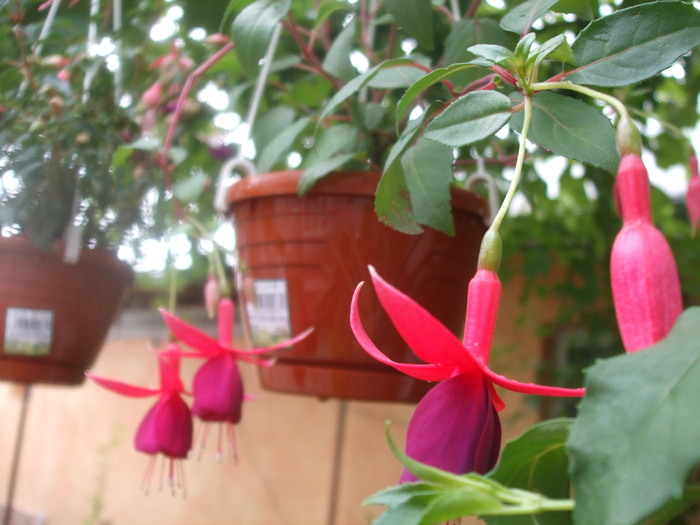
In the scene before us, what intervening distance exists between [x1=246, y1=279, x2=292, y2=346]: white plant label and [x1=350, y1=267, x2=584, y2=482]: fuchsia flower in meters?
0.31

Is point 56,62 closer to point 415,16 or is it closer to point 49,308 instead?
point 49,308

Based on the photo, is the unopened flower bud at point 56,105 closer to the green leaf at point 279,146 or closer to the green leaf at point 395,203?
the green leaf at point 279,146

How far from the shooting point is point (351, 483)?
3.93ft

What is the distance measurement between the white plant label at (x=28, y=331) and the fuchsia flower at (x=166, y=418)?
20cm

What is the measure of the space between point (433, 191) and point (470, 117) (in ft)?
0.39

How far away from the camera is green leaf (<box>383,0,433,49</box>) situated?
0.49 meters

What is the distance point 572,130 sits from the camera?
330 millimetres

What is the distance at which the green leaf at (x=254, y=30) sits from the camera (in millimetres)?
476

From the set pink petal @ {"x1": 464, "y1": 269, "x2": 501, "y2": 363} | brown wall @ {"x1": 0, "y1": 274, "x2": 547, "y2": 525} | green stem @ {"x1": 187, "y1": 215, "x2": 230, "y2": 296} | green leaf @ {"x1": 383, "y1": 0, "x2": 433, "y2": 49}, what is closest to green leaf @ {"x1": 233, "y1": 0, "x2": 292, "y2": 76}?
green leaf @ {"x1": 383, "y1": 0, "x2": 433, "y2": 49}

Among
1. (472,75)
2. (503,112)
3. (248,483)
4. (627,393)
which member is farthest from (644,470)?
(248,483)

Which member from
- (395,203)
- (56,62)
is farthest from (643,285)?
(56,62)

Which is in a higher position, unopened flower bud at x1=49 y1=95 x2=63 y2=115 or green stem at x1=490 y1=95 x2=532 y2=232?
unopened flower bud at x1=49 y1=95 x2=63 y2=115

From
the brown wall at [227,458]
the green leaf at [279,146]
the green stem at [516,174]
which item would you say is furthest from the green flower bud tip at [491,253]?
the brown wall at [227,458]

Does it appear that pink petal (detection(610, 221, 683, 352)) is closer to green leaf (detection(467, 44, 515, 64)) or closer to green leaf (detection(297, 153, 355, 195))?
green leaf (detection(467, 44, 515, 64))
